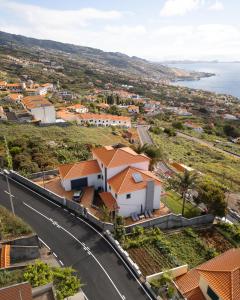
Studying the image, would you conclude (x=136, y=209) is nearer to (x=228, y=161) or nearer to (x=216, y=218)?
(x=216, y=218)

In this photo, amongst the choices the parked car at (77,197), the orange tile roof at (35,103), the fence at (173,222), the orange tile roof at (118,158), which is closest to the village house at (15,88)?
the orange tile roof at (35,103)

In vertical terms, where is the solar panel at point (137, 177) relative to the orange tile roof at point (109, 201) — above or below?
above

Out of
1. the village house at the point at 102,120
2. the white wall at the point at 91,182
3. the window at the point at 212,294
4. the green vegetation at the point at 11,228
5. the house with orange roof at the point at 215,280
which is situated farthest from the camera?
the village house at the point at 102,120

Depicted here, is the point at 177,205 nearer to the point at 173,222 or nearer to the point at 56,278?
the point at 173,222

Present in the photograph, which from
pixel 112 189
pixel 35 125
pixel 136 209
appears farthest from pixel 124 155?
pixel 35 125

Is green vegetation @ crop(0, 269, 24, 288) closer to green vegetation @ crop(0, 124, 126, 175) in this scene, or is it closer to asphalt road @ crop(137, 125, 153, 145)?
green vegetation @ crop(0, 124, 126, 175)

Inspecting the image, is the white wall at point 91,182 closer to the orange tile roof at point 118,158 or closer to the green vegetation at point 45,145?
the orange tile roof at point 118,158

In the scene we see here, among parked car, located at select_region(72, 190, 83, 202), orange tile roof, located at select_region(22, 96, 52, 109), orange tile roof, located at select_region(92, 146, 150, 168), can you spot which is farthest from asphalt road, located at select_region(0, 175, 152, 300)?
orange tile roof, located at select_region(22, 96, 52, 109)
